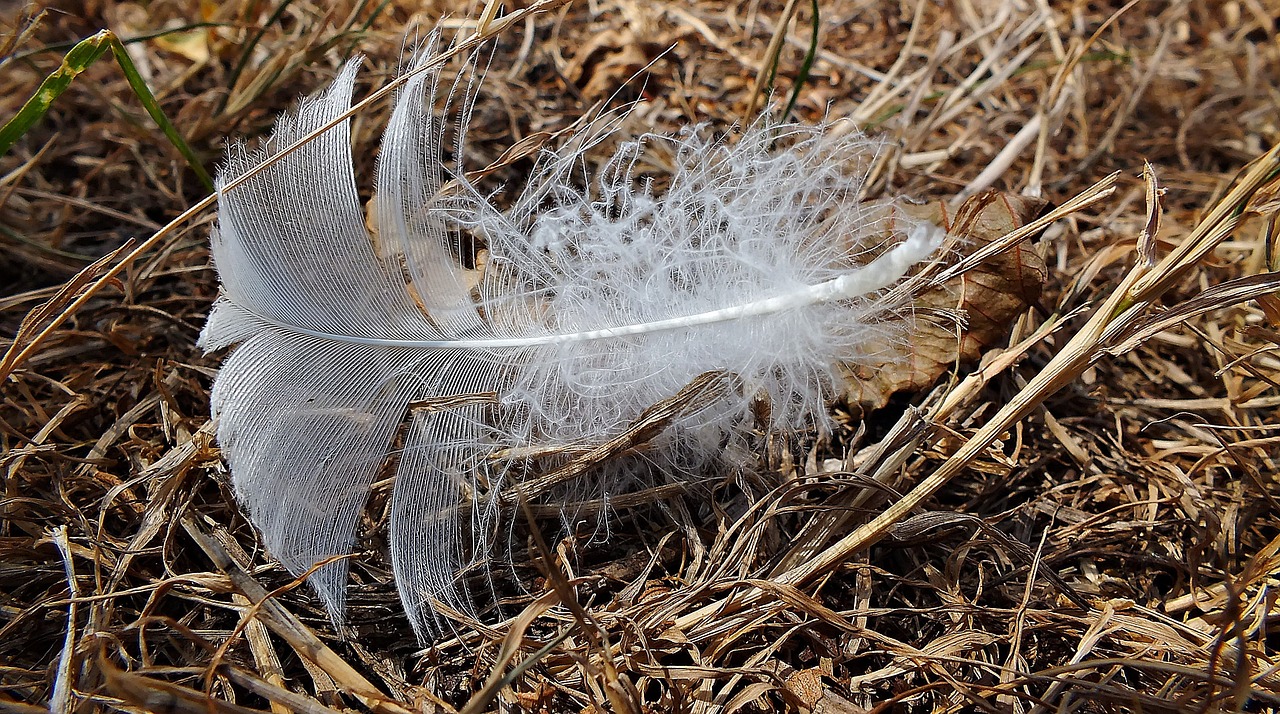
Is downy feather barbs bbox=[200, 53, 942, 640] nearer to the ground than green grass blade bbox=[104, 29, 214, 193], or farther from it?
nearer to the ground

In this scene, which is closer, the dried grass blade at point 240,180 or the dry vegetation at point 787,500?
the dry vegetation at point 787,500

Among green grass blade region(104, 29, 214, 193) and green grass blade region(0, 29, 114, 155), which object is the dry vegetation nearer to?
green grass blade region(104, 29, 214, 193)

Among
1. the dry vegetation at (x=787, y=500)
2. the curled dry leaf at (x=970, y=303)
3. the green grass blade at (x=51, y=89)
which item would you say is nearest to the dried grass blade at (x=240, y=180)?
the dry vegetation at (x=787, y=500)

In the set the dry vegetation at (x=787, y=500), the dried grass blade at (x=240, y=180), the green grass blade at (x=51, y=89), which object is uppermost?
the green grass blade at (x=51, y=89)

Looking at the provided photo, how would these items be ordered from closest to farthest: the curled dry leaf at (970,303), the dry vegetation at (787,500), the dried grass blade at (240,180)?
the dry vegetation at (787,500) < the dried grass blade at (240,180) < the curled dry leaf at (970,303)

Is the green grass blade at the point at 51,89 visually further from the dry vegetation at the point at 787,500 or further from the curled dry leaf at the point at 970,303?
the curled dry leaf at the point at 970,303

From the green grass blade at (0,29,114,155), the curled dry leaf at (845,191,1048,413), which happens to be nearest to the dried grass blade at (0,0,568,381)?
the green grass blade at (0,29,114,155)
